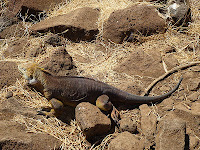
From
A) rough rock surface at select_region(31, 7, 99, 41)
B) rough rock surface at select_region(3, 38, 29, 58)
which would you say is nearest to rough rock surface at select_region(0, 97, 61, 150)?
rough rock surface at select_region(3, 38, 29, 58)

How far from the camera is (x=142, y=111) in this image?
361 cm

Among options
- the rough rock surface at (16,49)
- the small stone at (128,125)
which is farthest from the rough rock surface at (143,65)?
the rough rock surface at (16,49)

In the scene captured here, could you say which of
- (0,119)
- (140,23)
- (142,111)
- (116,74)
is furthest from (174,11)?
(0,119)

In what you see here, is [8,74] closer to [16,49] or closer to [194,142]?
[16,49]

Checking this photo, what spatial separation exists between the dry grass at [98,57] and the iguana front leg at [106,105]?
306mm

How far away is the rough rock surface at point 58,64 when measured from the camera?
13.6ft

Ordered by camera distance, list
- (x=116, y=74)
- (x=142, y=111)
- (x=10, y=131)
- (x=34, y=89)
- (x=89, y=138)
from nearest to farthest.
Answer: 1. (x=10, y=131)
2. (x=89, y=138)
3. (x=142, y=111)
4. (x=34, y=89)
5. (x=116, y=74)

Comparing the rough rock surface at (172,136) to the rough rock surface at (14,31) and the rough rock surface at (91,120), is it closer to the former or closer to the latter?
the rough rock surface at (91,120)

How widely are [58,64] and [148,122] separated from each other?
197 cm

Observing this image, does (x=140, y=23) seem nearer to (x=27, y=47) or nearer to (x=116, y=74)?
(x=116, y=74)

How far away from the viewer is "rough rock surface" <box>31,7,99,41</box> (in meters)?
5.50

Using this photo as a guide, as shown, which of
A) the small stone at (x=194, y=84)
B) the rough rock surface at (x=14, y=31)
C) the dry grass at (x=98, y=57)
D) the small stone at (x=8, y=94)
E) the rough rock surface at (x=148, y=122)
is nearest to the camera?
the rough rock surface at (x=148, y=122)

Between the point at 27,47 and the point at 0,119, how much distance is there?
230 cm

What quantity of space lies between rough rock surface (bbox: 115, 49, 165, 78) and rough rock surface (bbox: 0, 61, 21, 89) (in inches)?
77.8
